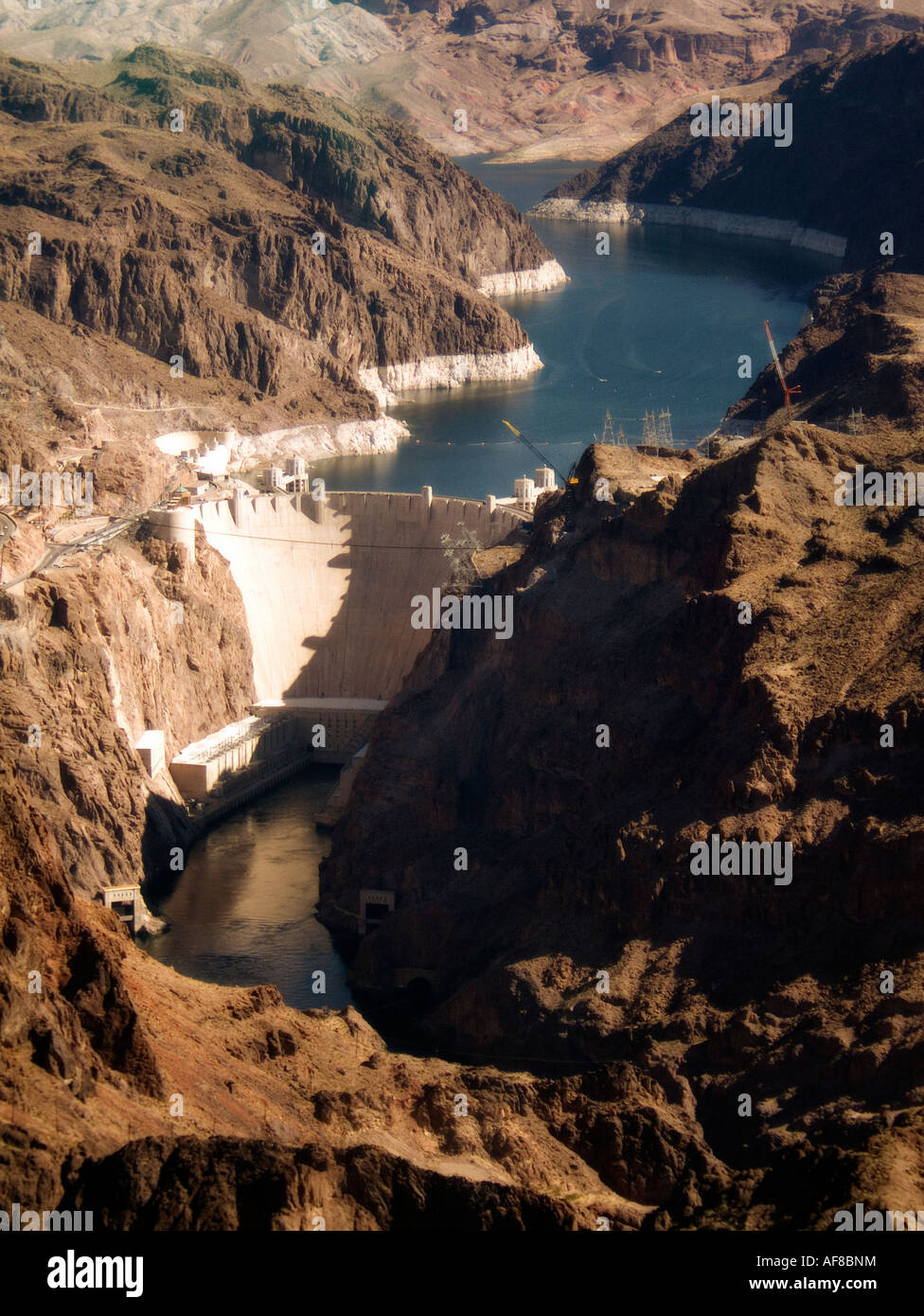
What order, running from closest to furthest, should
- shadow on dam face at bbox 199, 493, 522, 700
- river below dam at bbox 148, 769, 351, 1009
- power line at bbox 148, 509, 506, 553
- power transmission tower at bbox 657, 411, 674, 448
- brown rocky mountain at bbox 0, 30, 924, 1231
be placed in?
brown rocky mountain at bbox 0, 30, 924, 1231
river below dam at bbox 148, 769, 351, 1009
shadow on dam face at bbox 199, 493, 522, 700
power line at bbox 148, 509, 506, 553
power transmission tower at bbox 657, 411, 674, 448

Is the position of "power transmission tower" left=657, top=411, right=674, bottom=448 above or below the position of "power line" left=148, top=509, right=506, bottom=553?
above

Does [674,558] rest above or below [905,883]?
above

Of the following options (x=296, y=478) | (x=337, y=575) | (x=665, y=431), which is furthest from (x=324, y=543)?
(x=665, y=431)

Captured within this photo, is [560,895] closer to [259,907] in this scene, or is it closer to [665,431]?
[259,907]

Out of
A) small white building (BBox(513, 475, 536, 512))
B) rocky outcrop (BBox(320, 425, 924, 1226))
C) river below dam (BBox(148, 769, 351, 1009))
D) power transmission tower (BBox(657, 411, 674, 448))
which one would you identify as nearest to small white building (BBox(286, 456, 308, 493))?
small white building (BBox(513, 475, 536, 512))

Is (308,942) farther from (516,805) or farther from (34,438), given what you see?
(34,438)

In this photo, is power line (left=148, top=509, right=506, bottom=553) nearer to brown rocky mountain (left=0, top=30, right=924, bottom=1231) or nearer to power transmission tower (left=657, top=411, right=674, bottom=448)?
brown rocky mountain (left=0, top=30, right=924, bottom=1231)

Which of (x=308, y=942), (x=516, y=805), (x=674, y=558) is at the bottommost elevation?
(x=308, y=942)

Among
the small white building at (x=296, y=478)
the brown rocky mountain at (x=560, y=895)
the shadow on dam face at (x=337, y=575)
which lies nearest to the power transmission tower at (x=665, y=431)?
the small white building at (x=296, y=478)
